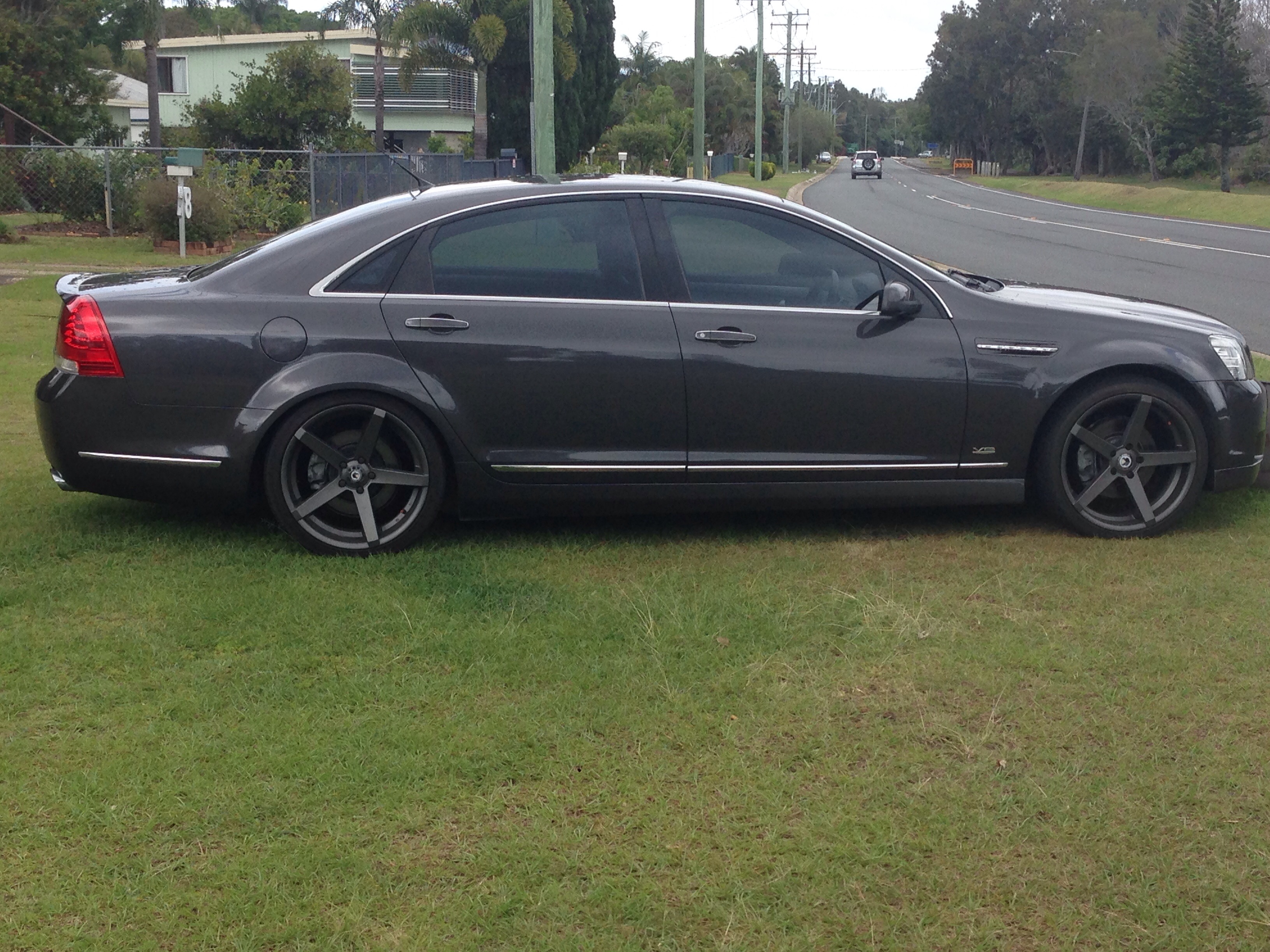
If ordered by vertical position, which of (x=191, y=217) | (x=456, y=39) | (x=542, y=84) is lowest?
(x=191, y=217)

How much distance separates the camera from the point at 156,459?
5387 mm

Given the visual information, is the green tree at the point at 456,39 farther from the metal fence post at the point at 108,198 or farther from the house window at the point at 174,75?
the metal fence post at the point at 108,198

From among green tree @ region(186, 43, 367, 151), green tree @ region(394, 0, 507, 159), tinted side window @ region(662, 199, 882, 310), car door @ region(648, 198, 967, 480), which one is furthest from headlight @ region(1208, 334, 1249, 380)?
green tree @ region(394, 0, 507, 159)

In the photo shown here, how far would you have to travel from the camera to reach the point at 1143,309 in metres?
6.06

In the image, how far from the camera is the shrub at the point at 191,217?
813 inches

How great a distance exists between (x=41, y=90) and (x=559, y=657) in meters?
38.7

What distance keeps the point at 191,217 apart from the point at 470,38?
93.2 feet

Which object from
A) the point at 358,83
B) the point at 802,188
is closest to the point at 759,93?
the point at 802,188

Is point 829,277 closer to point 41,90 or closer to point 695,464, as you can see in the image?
point 695,464

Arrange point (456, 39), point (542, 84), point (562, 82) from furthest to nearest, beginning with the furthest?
1. point (562, 82)
2. point (456, 39)
3. point (542, 84)

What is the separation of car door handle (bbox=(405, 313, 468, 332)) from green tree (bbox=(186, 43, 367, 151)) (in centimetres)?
3747

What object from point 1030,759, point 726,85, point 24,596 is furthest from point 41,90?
point 726,85

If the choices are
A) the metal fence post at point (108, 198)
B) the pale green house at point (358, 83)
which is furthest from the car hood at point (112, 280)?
the pale green house at point (358, 83)

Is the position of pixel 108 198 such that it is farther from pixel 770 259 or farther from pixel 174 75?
pixel 174 75
